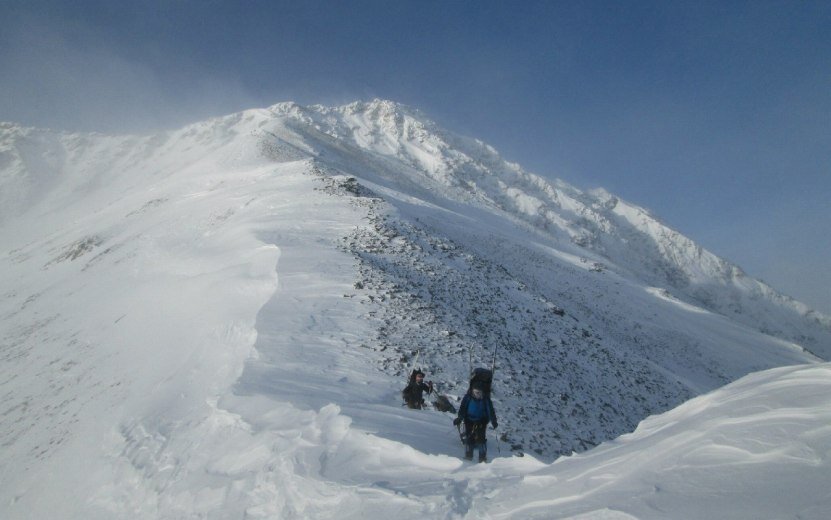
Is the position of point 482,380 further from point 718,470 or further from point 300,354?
point 300,354

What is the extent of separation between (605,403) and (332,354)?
11220 mm

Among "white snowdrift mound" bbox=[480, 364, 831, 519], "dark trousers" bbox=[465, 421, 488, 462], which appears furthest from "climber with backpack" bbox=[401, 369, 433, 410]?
"white snowdrift mound" bbox=[480, 364, 831, 519]

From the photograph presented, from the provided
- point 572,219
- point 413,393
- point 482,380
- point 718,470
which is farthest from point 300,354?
point 572,219

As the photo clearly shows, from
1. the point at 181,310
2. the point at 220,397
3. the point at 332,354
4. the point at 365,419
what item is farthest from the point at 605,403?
the point at 181,310

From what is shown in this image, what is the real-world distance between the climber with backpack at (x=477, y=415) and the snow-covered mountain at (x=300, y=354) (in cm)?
82

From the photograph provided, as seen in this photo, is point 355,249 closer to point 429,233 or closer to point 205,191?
point 429,233

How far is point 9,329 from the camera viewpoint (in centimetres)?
2378

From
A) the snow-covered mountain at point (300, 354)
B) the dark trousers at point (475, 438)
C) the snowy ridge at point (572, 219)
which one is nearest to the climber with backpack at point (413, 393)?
the snow-covered mountain at point (300, 354)

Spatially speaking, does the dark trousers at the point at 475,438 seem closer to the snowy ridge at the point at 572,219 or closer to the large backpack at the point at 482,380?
the large backpack at the point at 482,380

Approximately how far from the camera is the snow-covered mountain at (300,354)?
7203mm

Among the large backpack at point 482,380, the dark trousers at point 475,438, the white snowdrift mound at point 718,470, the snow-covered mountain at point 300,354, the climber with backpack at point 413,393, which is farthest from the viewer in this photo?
Answer: the climber with backpack at point 413,393

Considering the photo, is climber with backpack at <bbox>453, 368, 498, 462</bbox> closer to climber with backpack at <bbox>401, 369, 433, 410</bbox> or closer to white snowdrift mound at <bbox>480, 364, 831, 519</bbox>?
white snowdrift mound at <bbox>480, 364, 831, 519</bbox>

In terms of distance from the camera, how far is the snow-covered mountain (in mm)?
7203

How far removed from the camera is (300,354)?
1254cm
